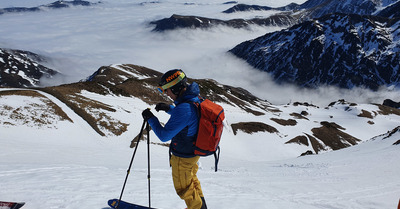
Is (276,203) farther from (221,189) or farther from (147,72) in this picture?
(147,72)

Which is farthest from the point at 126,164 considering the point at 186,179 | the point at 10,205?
the point at 186,179

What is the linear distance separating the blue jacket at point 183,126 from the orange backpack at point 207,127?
7.9 inches

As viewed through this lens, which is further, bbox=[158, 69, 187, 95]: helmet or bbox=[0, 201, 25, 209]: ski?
bbox=[0, 201, 25, 209]: ski

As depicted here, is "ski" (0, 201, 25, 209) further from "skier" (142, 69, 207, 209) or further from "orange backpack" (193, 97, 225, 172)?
"orange backpack" (193, 97, 225, 172)

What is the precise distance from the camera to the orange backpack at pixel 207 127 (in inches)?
238

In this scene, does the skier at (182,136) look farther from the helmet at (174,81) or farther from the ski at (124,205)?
the ski at (124,205)

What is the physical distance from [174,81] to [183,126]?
4.23 feet

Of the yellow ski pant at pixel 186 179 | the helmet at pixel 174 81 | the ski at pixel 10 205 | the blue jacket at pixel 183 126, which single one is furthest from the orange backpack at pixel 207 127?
the ski at pixel 10 205

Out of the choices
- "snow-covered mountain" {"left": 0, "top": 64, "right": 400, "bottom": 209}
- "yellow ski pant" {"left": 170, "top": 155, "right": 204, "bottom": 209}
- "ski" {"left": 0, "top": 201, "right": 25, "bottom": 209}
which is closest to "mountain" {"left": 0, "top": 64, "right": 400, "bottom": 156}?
"snow-covered mountain" {"left": 0, "top": 64, "right": 400, "bottom": 209}

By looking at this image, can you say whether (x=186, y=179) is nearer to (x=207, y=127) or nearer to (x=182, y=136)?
(x=182, y=136)

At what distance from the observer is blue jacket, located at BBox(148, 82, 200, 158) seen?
6.06 meters

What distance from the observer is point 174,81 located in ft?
21.5

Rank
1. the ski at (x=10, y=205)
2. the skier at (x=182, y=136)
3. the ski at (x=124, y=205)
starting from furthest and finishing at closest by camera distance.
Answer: the ski at (x=124, y=205) → the ski at (x=10, y=205) → the skier at (x=182, y=136)

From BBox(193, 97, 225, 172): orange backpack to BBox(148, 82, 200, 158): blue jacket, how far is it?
201 mm
